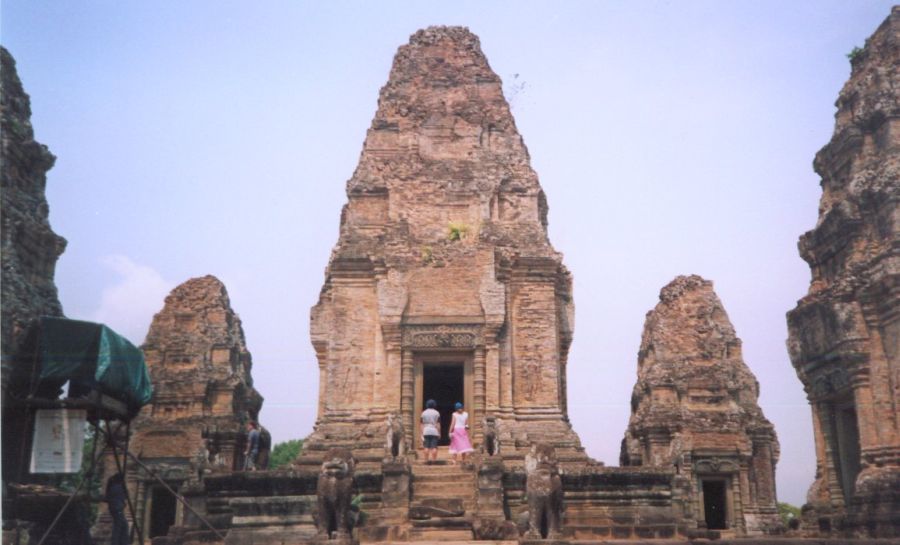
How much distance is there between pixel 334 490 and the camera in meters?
12.4

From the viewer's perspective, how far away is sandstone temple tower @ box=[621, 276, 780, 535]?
29.8 meters

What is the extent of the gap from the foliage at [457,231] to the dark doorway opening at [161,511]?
14740 millimetres

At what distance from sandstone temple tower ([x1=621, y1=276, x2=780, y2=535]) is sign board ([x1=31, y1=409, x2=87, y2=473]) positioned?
1986 cm

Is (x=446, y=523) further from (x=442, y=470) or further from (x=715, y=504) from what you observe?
(x=715, y=504)

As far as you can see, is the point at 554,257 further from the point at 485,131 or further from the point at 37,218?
the point at 37,218

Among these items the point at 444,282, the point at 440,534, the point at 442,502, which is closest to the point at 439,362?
the point at 444,282

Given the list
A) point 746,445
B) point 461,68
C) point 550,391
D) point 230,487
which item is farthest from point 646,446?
point 230,487

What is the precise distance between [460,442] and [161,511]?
16.1 m

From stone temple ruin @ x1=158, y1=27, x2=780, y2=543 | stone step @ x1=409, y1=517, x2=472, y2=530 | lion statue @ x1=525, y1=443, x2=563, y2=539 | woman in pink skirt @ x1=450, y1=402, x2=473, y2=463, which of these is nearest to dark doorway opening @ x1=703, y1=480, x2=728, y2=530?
stone temple ruin @ x1=158, y1=27, x2=780, y2=543

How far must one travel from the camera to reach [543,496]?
487 inches

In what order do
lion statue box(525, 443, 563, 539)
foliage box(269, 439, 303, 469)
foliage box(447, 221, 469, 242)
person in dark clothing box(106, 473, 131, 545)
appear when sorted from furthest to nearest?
foliage box(269, 439, 303, 469) → foliage box(447, 221, 469, 242) → lion statue box(525, 443, 563, 539) → person in dark clothing box(106, 473, 131, 545)

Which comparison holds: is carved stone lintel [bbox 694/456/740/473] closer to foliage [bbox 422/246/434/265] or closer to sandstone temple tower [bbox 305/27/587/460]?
sandstone temple tower [bbox 305/27/587/460]

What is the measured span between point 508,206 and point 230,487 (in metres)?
8.93

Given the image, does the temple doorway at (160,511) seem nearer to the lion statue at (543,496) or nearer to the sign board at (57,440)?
the sign board at (57,440)
